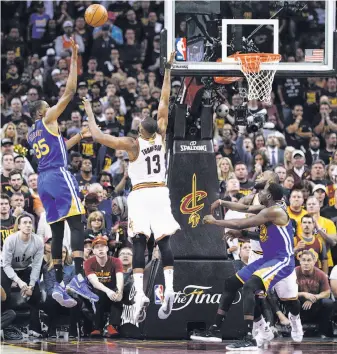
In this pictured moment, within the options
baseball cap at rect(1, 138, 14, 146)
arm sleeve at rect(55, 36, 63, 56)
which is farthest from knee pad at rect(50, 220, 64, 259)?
arm sleeve at rect(55, 36, 63, 56)

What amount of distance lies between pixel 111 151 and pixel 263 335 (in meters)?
6.14

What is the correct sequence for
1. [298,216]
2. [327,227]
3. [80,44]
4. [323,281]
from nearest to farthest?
[323,281] → [298,216] → [327,227] → [80,44]

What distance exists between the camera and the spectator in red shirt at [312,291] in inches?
615

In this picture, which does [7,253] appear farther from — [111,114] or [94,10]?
[111,114]

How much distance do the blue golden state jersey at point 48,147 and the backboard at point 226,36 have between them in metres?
1.74

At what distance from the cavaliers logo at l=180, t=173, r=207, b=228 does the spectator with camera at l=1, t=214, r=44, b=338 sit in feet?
6.35

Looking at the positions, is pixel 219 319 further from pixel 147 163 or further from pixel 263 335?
pixel 147 163

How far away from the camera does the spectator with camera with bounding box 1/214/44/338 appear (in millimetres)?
15273

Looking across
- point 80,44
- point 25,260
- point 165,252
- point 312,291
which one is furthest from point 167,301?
point 80,44

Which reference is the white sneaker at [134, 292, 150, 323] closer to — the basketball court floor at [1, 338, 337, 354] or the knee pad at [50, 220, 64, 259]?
the basketball court floor at [1, 338, 337, 354]

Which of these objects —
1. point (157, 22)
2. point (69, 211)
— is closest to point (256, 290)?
point (69, 211)

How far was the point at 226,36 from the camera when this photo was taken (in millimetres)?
14930

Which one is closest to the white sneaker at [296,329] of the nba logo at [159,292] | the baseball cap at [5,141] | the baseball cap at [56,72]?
the nba logo at [159,292]

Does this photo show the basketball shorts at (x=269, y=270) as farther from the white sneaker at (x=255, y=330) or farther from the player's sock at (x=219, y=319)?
the white sneaker at (x=255, y=330)
